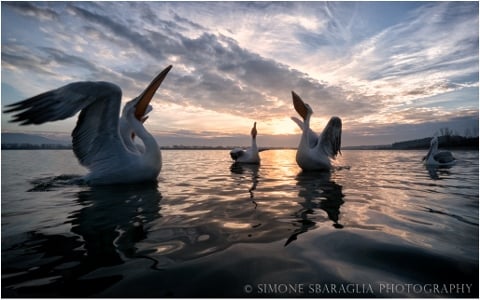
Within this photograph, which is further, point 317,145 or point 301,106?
point 301,106

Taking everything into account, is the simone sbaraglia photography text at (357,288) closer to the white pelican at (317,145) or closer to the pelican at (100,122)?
the pelican at (100,122)

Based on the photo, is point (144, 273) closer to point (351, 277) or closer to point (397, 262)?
point (351, 277)

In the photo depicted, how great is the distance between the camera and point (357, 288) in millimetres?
1817

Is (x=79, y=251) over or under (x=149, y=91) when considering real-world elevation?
under

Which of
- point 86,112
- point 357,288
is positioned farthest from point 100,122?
point 357,288

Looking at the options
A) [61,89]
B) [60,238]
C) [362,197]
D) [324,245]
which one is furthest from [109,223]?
[362,197]

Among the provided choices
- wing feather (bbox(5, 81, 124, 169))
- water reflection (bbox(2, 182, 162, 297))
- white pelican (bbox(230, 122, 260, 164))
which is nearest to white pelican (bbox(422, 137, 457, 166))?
white pelican (bbox(230, 122, 260, 164))

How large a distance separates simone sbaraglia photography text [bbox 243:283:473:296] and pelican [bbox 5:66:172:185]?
4.93 meters

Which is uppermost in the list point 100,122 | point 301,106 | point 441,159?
point 301,106

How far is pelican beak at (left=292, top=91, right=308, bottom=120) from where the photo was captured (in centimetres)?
1006

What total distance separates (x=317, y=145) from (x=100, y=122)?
24.8 feet

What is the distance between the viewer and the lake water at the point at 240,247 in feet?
6.06

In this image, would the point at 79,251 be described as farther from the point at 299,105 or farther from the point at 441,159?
the point at 441,159

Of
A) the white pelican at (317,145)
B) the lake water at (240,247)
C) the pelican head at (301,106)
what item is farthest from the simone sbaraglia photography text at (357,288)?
the pelican head at (301,106)
